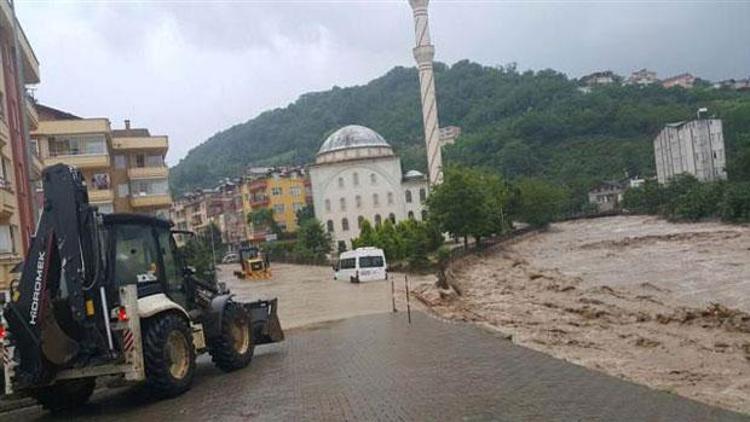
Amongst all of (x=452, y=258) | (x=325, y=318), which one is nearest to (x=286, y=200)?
(x=452, y=258)

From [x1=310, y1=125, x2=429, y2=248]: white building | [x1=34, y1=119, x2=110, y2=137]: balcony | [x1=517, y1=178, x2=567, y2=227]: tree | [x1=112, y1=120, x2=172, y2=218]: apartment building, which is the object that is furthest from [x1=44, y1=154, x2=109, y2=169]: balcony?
[x1=310, y1=125, x2=429, y2=248]: white building

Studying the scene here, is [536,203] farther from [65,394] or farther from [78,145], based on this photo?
[65,394]

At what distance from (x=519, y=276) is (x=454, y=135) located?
126 metres

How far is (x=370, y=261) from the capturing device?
4266 cm

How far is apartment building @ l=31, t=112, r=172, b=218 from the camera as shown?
44.8 metres

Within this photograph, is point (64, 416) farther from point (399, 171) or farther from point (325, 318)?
point (399, 171)

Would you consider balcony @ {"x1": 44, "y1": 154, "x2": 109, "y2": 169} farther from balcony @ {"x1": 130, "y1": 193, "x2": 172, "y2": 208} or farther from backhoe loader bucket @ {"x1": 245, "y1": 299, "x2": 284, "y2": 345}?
backhoe loader bucket @ {"x1": 245, "y1": 299, "x2": 284, "y2": 345}

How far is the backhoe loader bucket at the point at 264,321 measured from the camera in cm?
1489

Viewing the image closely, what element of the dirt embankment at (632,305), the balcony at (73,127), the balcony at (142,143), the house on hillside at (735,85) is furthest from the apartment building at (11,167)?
the house on hillside at (735,85)

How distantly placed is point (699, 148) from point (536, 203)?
28776 millimetres

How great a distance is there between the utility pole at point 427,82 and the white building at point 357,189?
30.2ft

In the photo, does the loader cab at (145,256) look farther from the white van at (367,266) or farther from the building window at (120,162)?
the building window at (120,162)

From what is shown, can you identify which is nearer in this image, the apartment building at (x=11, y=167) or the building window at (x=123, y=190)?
the apartment building at (x=11, y=167)

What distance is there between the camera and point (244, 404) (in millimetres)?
10188
